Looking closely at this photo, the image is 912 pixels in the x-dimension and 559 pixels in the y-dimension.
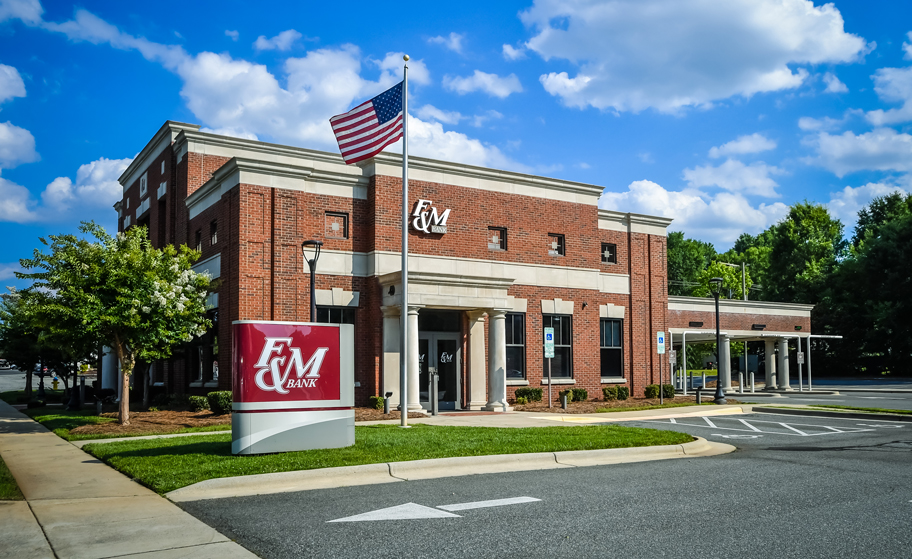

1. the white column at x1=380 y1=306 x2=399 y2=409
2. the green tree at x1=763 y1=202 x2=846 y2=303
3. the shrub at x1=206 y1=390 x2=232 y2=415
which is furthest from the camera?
the green tree at x1=763 y1=202 x2=846 y2=303

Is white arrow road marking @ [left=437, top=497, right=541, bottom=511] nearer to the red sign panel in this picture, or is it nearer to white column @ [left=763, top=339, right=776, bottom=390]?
the red sign panel

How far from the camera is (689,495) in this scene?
28.7 feet

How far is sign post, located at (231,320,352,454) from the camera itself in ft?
36.3

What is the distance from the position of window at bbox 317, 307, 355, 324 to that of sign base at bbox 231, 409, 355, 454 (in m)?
10.6

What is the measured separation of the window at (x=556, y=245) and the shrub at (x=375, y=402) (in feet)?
28.4

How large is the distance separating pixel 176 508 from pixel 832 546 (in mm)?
6580

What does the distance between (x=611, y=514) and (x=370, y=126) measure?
13.1 meters

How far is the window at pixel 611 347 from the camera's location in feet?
94.1

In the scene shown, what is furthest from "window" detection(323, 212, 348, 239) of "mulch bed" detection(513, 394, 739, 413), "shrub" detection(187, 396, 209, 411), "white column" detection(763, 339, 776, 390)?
"white column" detection(763, 339, 776, 390)

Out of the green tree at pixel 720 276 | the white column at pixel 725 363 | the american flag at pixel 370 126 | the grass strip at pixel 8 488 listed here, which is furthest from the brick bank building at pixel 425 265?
the green tree at pixel 720 276

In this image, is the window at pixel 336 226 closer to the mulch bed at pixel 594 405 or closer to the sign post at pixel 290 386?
the mulch bed at pixel 594 405

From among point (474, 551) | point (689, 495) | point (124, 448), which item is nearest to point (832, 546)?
point (689, 495)

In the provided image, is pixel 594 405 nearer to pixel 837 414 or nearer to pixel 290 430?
pixel 837 414

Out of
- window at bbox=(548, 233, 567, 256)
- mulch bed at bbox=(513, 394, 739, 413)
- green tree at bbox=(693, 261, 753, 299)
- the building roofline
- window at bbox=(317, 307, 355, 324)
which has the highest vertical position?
the building roofline
